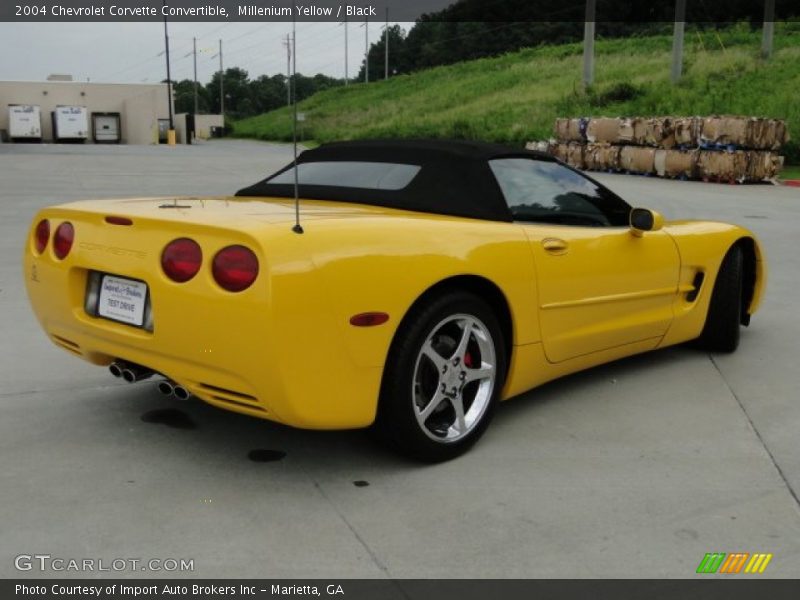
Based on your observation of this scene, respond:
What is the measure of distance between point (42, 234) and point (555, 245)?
2252 mm

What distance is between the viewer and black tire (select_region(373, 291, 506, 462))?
313 centimetres

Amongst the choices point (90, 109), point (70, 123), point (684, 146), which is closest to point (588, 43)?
point (684, 146)

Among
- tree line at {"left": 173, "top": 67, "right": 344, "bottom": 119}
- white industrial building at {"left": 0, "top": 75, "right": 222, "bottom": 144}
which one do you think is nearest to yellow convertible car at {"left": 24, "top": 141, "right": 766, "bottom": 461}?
white industrial building at {"left": 0, "top": 75, "right": 222, "bottom": 144}

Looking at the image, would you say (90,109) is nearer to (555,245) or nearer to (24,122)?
(24,122)

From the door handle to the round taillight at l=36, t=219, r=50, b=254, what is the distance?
2.15m

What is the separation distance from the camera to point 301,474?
324 cm

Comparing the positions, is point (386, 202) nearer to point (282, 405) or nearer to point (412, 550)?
point (282, 405)

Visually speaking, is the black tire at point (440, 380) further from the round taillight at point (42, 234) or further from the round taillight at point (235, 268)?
the round taillight at point (42, 234)

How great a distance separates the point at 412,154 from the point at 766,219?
10070mm

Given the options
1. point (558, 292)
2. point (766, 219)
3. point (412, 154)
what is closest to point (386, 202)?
point (412, 154)

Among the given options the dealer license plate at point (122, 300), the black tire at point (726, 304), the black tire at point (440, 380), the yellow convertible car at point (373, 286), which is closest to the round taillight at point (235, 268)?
the yellow convertible car at point (373, 286)

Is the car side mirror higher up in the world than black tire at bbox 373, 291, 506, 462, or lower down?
higher up
